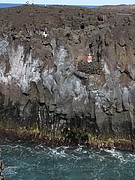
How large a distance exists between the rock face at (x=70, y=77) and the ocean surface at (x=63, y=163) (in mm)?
2227

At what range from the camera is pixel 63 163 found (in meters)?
32.1

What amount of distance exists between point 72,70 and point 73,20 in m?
6.62

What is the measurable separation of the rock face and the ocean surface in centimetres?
223

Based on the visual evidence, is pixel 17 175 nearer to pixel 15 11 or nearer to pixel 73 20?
pixel 73 20

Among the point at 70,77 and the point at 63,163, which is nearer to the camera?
the point at 63,163

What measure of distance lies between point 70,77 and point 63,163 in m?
9.02

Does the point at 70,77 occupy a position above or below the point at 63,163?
above

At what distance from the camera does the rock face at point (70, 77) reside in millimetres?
35781

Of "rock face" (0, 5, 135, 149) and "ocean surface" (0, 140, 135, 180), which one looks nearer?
"ocean surface" (0, 140, 135, 180)

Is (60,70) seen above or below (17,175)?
above

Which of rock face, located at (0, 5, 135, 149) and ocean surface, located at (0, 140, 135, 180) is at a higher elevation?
rock face, located at (0, 5, 135, 149)

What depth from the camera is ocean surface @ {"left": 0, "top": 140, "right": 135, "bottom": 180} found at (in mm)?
29984

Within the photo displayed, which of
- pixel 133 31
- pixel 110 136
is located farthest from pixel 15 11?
pixel 110 136

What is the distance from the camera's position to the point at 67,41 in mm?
38344
